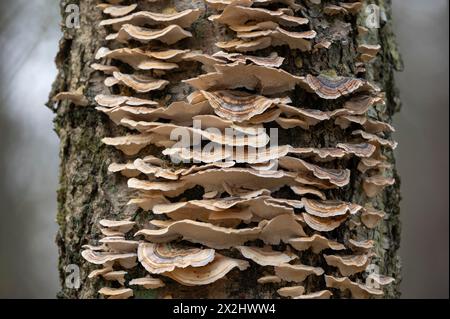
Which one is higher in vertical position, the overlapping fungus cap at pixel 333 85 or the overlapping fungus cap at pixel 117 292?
the overlapping fungus cap at pixel 333 85

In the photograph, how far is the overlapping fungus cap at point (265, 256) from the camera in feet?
8.10

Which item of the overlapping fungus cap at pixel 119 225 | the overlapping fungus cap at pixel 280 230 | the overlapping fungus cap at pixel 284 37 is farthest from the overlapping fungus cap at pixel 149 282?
the overlapping fungus cap at pixel 284 37

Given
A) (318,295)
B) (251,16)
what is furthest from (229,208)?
(251,16)

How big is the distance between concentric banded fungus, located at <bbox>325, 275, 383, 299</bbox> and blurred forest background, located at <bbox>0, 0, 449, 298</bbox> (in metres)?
9.45

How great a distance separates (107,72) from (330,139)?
4.62ft

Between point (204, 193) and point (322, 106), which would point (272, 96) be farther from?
point (204, 193)

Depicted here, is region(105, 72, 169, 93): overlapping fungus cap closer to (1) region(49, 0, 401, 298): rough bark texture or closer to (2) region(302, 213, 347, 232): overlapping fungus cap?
(1) region(49, 0, 401, 298): rough bark texture

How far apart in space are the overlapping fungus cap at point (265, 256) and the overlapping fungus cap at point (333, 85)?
88 centimetres

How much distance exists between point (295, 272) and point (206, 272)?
18.0 inches

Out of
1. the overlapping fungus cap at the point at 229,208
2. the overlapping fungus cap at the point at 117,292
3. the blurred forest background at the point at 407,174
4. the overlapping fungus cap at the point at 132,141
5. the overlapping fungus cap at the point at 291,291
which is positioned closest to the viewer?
the overlapping fungus cap at the point at 229,208

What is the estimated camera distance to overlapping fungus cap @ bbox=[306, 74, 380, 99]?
2719mm

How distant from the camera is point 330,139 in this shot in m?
2.85

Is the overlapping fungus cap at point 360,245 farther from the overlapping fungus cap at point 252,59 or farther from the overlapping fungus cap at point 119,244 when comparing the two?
the overlapping fungus cap at point 119,244

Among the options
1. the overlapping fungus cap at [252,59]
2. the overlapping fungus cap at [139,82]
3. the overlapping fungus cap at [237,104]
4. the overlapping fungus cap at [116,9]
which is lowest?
the overlapping fungus cap at [237,104]
